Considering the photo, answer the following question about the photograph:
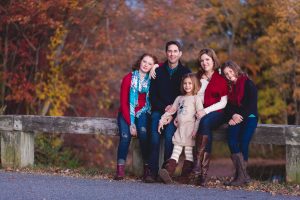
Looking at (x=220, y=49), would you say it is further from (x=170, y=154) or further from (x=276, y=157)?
(x=170, y=154)

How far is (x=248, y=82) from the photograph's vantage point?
934 cm

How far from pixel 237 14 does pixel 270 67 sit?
3.14 meters

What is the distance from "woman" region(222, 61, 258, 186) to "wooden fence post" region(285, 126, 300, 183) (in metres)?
0.49

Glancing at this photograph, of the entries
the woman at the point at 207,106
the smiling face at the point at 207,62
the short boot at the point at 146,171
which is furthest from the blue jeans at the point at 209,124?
the short boot at the point at 146,171

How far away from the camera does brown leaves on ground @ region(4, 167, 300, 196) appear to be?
29.6 feet

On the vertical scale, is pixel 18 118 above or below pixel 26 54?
below

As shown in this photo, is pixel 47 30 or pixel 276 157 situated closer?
pixel 47 30

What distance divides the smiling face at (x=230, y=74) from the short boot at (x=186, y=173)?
4.11 ft

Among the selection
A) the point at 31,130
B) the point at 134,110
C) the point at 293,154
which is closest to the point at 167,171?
the point at 134,110

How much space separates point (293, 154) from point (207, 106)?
1319 millimetres

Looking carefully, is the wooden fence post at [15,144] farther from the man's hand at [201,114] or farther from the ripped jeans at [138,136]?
the man's hand at [201,114]

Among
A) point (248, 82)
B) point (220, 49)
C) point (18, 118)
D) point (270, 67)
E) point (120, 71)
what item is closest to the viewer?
point (248, 82)

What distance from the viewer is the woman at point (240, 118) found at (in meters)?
9.23

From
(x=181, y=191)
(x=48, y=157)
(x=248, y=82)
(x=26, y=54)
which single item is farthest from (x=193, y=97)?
(x=26, y=54)
